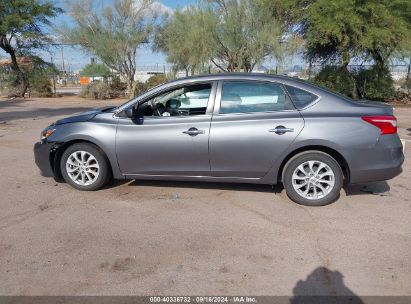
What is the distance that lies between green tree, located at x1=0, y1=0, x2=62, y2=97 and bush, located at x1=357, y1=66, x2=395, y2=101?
2169 cm

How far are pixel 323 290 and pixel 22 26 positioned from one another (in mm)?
28107

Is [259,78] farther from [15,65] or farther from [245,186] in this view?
[15,65]

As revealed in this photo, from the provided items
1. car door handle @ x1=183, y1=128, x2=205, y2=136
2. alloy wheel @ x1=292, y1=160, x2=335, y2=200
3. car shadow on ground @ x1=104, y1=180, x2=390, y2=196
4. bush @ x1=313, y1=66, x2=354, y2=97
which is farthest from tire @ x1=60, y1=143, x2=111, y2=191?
bush @ x1=313, y1=66, x2=354, y2=97

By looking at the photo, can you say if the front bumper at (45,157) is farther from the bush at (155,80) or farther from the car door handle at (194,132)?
the bush at (155,80)

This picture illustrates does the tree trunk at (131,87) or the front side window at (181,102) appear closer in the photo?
the front side window at (181,102)

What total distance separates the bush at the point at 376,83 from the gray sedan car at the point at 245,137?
1728 centimetres

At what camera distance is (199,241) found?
3770 mm

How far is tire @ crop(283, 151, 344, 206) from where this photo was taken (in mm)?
4559

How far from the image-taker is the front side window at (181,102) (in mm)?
4871

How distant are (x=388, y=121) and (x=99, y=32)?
2505 centimetres


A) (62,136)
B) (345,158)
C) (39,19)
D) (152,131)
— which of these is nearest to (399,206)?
(345,158)

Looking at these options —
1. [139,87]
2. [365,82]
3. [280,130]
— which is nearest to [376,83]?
[365,82]

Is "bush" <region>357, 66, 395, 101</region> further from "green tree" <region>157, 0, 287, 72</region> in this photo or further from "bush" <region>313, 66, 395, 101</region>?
"green tree" <region>157, 0, 287, 72</region>

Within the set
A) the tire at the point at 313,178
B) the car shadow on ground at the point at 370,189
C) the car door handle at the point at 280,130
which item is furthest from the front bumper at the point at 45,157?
the car shadow on ground at the point at 370,189
